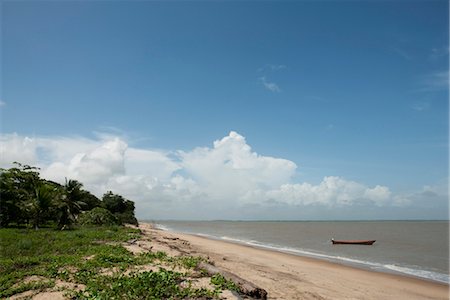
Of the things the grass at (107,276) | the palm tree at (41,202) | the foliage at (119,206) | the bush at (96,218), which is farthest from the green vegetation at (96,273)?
the foliage at (119,206)

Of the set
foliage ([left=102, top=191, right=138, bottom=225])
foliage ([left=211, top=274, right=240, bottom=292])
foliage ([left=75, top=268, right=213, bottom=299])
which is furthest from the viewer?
foliage ([left=102, top=191, right=138, bottom=225])

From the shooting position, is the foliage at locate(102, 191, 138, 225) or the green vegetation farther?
the foliage at locate(102, 191, 138, 225)

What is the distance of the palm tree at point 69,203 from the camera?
3238 cm

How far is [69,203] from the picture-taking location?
34.4m

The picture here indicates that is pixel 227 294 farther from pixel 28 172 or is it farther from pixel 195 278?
pixel 28 172

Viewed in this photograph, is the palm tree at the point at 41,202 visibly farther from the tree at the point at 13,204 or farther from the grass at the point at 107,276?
the grass at the point at 107,276

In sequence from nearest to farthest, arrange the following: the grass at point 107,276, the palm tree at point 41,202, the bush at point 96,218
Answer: the grass at point 107,276, the palm tree at point 41,202, the bush at point 96,218

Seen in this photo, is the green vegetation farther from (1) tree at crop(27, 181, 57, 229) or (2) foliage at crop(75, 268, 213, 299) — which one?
(1) tree at crop(27, 181, 57, 229)

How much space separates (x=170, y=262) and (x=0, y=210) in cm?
2542

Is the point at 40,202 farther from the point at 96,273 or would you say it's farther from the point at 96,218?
the point at 96,273

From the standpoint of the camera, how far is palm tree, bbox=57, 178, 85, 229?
32375 millimetres

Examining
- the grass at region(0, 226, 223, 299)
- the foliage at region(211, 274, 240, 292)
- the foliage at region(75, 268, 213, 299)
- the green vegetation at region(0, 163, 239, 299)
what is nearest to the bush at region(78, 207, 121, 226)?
the green vegetation at region(0, 163, 239, 299)

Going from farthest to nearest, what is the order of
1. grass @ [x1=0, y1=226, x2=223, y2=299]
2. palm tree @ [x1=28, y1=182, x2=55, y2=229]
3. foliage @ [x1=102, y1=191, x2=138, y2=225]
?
foliage @ [x1=102, y1=191, x2=138, y2=225]
palm tree @ [x1=28, y1=182, x2=55, y2=229]
grass @ [x1=0, y1=226, x2=223, y2=299]

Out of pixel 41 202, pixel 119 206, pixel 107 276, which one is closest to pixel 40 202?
pixel 41 202
